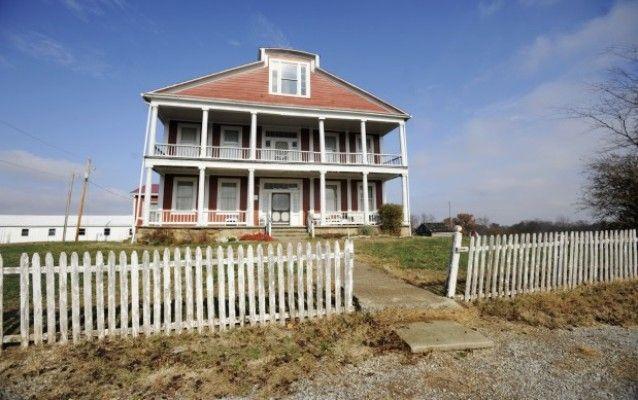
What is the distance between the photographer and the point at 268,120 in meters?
20.5

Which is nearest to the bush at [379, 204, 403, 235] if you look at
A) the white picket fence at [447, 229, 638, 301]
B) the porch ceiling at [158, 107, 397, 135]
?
the porch ceiling at [158, 107, 397, 135]

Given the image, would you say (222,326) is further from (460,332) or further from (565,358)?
(565,358)

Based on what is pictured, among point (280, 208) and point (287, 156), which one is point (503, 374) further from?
point (287, 156)

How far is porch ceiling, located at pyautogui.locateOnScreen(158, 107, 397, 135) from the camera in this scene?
19047 mm

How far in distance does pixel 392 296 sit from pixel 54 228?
65043mm

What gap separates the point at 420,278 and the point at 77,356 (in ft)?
20.6

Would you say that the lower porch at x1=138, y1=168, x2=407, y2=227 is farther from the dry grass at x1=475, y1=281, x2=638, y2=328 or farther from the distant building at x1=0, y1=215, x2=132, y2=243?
the distant building at x1=0, y1=215, x2=132, y2=243

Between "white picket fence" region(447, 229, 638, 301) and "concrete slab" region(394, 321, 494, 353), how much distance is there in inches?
58.5

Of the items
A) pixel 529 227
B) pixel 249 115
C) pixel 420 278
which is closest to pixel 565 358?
pixel 420 278

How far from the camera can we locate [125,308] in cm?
436

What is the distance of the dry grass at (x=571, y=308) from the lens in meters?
5.21

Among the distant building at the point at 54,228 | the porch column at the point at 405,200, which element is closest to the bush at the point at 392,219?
the porch column at the point at 405,200

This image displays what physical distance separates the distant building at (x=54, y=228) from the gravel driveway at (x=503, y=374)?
5890 cm

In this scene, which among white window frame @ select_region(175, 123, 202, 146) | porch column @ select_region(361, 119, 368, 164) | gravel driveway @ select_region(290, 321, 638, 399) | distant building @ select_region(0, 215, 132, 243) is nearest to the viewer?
gravel driveway @ select_region(290, 321, 638, 399)
